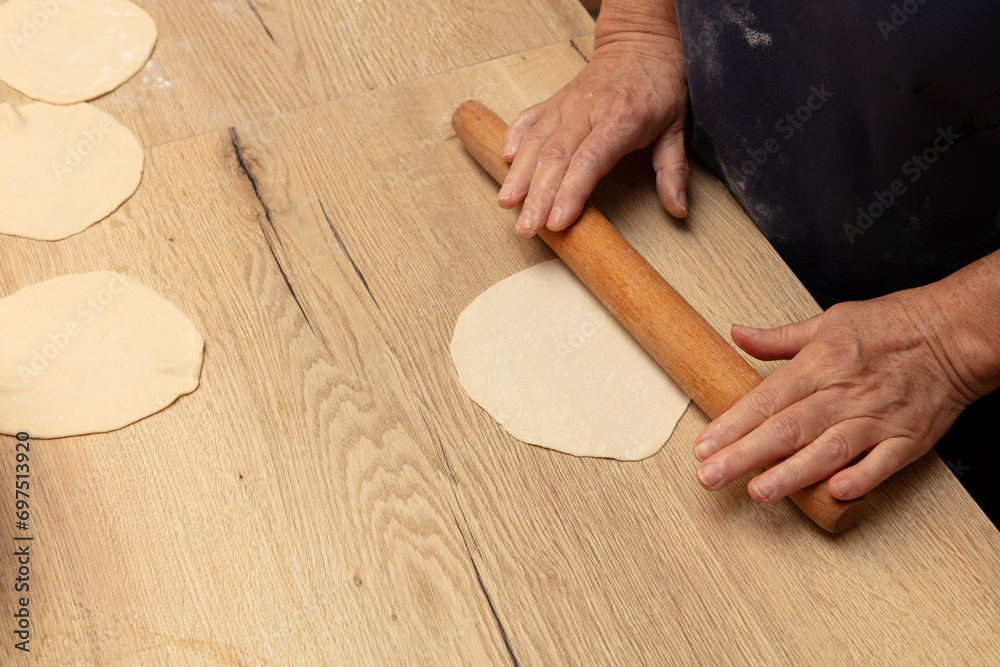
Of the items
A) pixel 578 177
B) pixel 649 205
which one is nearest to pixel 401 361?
pixel 578 177

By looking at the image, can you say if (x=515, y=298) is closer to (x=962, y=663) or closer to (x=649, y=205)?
(x=649, y=205)

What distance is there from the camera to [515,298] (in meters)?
1.13

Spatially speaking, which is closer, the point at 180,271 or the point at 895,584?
the point at 895,584

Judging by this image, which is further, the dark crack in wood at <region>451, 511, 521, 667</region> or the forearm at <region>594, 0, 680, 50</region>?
the forearm at <region>594, 0, 680, 50</region>

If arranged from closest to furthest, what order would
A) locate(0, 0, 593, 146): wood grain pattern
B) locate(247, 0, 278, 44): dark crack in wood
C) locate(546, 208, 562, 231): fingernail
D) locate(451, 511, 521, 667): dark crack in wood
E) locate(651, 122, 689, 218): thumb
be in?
locate(451, 511, 521, 667): dark crack in wood
locate(546, 208, 562, 231): fingernail
locate(651, 122, 689, 218): thumb
locate(0, 0, 593, 146): wood grain pattern
locate(247, 0, 278, 44): dark crack in wood

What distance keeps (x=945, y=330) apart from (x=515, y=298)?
0.61 meters

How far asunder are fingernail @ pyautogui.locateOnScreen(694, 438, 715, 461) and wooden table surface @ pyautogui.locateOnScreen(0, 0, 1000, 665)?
10 centimetres

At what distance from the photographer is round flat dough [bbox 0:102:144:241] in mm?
1186

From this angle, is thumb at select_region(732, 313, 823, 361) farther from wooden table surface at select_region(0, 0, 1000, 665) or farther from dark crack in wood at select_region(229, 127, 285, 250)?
dark crack in wood at select_region(229, 127, 285, 250)

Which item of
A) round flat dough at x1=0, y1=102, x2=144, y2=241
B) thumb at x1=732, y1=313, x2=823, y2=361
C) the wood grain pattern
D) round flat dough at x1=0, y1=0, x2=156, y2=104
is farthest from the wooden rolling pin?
round flat dough at x1=0, y1=0, x2=156, y2=104

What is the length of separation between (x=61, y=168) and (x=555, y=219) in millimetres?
909

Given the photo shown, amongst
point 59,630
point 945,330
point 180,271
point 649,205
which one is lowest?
point 59,630

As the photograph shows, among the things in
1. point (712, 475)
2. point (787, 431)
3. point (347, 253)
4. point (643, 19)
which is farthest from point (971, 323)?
point (347, 253)

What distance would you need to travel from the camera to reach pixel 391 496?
946 mm
